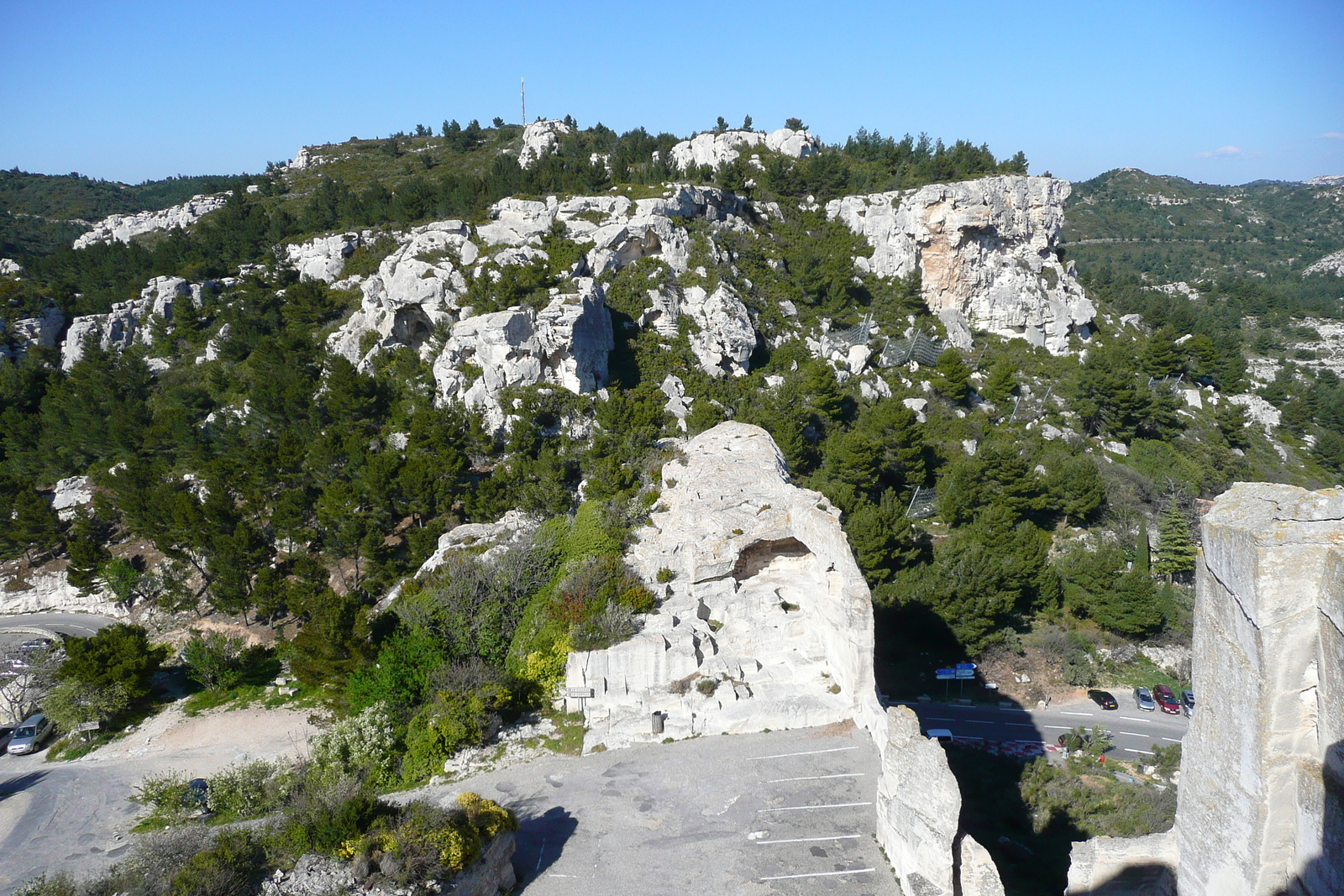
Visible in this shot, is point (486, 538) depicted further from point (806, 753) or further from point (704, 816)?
point (806, 753)

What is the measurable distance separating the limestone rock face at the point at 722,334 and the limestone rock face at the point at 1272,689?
33543 millimetres

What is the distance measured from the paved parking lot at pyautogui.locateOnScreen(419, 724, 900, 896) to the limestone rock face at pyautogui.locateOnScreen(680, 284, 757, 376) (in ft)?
91.7

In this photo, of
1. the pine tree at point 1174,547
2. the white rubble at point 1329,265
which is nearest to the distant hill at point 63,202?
the pine tree at point 1174,547

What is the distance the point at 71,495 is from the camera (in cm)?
3338

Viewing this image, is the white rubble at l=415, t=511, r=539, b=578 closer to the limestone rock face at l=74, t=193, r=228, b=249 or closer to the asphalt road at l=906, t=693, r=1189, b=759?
the asphalt road at l=906, t=693, r=1189, b=759

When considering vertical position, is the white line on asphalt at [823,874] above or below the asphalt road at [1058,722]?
above

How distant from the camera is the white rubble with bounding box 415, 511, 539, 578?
21.6 meters

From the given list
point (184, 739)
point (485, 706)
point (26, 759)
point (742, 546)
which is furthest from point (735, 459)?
point (26, 759)

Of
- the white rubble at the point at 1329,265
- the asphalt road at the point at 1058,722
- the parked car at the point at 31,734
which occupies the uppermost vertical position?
the white rubble at the point at 1329,265

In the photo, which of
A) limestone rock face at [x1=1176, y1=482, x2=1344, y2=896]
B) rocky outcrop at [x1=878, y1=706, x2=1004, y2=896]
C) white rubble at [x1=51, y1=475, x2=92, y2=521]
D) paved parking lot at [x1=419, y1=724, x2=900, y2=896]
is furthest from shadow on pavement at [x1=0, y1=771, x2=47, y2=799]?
limestone rock face at [x1=1176, y1=482, x2=1344, y2=896]

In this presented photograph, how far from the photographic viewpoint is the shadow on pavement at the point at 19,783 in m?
16.6

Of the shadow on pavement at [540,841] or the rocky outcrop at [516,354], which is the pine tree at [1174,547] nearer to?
the rocky outcrop at [516,354]

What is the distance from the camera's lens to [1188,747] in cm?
786

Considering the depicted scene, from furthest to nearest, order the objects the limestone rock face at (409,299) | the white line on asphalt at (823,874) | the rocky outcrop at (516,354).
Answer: the limestone rock face at (409,299) → the rocky outcrop at (516,354) → the white line on asphalt at (823,874)
